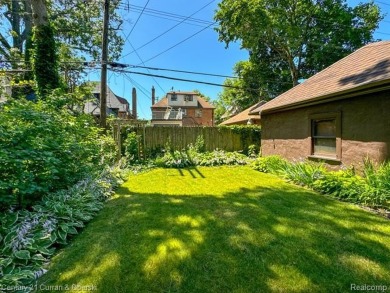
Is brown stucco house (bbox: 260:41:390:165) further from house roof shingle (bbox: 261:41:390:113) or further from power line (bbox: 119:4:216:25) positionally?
power line (bbox: 119:4:216:25)

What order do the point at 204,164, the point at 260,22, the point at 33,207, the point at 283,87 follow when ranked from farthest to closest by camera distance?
the point at 283,87 < the point at 260,22 < the point at 204,164 < the point at 33,207

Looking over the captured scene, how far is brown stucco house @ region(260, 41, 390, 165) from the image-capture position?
5188 millimetres

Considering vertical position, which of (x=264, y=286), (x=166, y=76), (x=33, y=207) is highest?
(x=166, y=76)

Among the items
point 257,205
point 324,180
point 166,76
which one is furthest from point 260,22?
point 257,205

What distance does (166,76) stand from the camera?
1212 centimetres

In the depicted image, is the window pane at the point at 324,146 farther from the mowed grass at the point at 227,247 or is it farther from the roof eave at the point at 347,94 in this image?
the mowed grass at the point at 227,247

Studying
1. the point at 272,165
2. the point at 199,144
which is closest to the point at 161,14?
the point at 199,144

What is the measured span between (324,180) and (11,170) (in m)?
6.56

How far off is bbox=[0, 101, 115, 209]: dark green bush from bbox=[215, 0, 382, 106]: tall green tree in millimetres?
16743

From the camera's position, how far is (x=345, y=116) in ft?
20.0

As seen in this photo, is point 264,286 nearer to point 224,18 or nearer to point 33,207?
point 33,207

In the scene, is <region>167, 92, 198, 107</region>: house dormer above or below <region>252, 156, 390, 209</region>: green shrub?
above

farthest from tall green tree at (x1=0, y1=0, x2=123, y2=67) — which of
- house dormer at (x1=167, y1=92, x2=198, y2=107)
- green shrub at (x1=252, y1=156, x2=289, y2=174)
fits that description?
house dormer at (x1=167, y1=92, x2=198, y2=107)

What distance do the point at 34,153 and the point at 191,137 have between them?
875 cm
